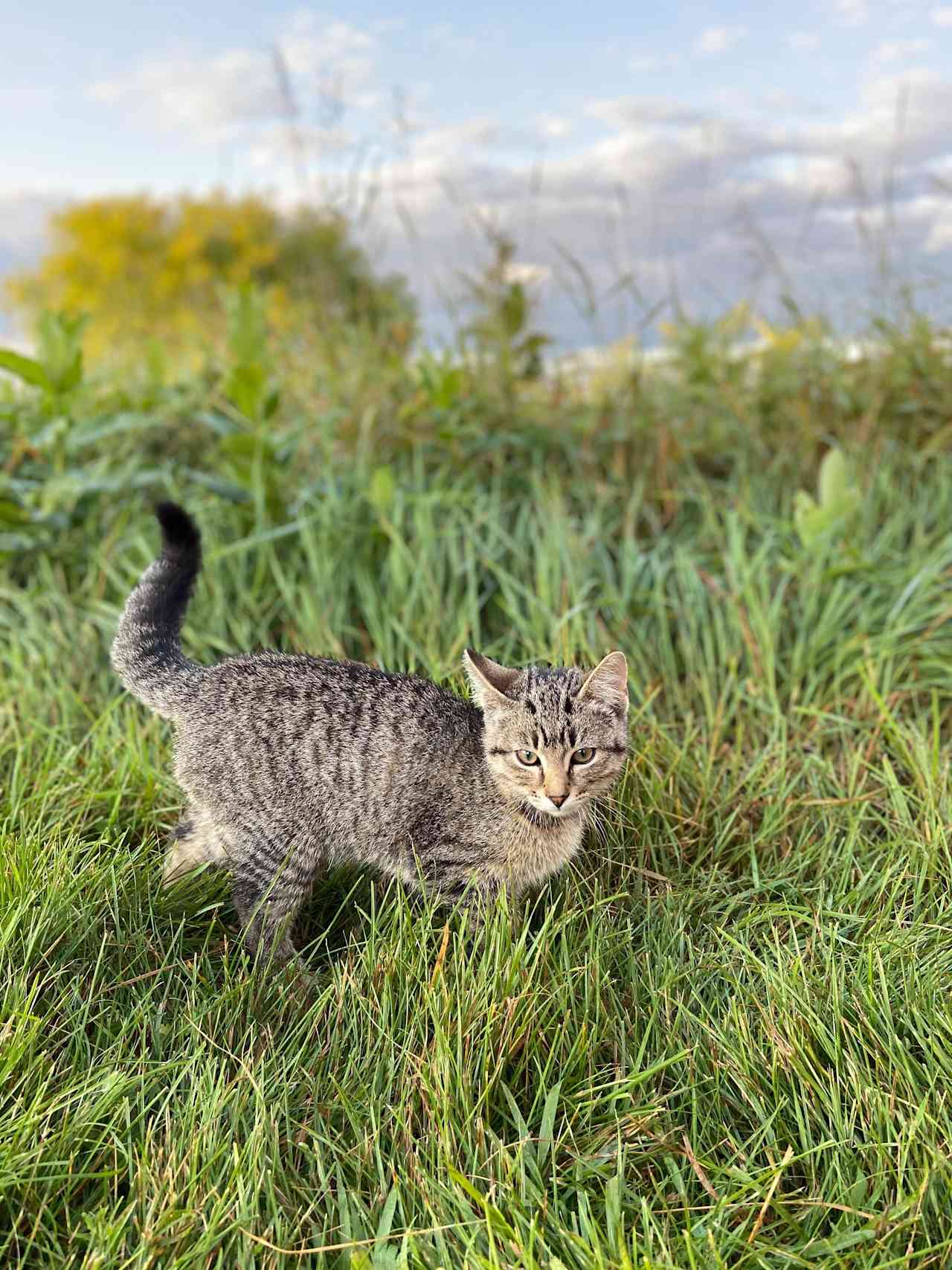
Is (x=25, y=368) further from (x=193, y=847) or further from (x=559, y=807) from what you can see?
(x=559, y=807)

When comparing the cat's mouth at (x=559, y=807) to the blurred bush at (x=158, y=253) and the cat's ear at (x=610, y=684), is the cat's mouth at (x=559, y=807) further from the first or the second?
the blurred bush at (x=158, y=253)

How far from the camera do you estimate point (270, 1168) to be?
7.32 feet

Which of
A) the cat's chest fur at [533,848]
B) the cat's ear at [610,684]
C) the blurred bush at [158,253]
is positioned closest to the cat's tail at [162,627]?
the cat's chest fur at [533,848]

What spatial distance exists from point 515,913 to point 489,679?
68cm

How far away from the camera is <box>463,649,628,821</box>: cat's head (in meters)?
3.06

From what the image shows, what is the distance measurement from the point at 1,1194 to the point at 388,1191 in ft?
2.58

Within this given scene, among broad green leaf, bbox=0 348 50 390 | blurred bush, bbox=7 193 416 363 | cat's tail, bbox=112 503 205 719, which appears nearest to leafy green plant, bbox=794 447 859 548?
cat's tail, bbox=112 503 205 719

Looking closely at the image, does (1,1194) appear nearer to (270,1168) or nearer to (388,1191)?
(270,1168)

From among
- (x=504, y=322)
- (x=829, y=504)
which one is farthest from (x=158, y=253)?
(x=829, y=504)

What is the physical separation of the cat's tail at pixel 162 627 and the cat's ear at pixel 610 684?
1.26 m

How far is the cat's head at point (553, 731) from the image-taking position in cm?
306

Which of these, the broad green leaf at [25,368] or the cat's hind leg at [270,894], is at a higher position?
the broad green leaf at [25,368]

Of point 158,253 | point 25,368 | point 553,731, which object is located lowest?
point 158,253

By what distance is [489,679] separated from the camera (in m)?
3.12
